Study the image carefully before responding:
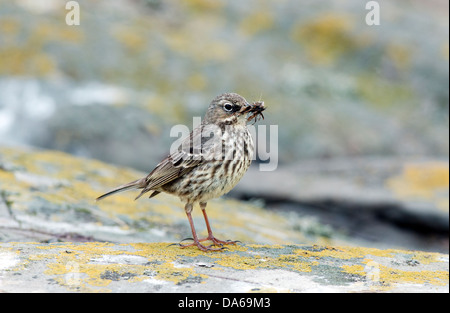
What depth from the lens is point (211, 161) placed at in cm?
573

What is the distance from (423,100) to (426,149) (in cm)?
140

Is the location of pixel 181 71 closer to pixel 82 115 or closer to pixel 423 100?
pixel 82 115

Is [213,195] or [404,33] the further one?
[404,33]

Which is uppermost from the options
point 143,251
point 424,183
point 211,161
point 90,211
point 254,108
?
point 254,108

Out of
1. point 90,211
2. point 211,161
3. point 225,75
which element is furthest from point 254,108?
point 225,75

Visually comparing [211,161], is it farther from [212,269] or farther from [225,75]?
[225,75]

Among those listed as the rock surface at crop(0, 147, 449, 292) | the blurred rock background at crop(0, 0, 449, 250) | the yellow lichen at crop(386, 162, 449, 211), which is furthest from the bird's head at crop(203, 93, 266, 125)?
the yellow lichen at crop(386, 162, 449, 211)

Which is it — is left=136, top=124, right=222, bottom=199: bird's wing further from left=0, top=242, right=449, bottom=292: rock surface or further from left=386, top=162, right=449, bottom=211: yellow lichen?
left=386, top=162, right=449, bottom=211: yellow lichen

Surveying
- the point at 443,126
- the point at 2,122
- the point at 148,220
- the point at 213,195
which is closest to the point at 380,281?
the point at 213,195

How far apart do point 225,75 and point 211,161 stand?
249 inches

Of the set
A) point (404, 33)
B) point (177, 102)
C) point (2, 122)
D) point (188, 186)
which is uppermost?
point (404, 33)

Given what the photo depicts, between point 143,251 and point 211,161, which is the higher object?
point 211,161

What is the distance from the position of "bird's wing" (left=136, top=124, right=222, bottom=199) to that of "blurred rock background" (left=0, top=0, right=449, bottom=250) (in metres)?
3.37

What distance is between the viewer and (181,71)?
11641 mm
